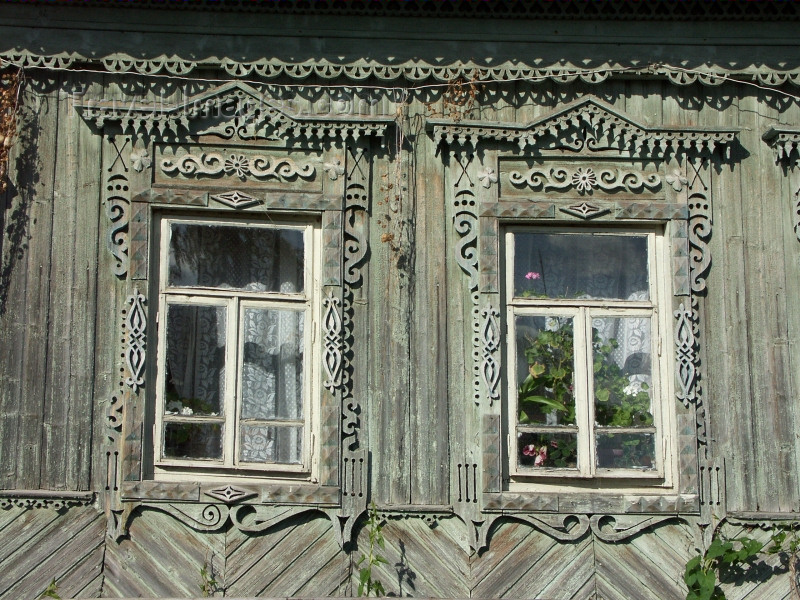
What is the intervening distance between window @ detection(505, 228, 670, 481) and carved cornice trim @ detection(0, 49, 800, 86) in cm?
95

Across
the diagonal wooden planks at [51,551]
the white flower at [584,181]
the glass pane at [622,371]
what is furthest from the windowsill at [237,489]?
the white flower at [584,181]

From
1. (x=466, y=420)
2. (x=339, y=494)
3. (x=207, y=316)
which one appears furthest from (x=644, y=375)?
(x=207, y=316)

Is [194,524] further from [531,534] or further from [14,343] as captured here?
[531,534]

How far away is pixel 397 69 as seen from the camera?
7.47 metres

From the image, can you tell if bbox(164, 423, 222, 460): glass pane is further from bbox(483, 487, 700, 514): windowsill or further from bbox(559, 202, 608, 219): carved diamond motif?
bbox(559, 202, 608, 219): carved diamond motif

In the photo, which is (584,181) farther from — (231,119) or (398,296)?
(231,119)

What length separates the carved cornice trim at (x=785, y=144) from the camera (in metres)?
7.46

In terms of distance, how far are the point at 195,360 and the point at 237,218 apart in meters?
0.87

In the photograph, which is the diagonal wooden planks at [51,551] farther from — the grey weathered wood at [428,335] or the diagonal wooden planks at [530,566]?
the diagonal wooden planks at [530,566]

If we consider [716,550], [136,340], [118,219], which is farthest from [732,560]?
[118,219]

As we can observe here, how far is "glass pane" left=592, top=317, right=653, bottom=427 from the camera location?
7.22 metres

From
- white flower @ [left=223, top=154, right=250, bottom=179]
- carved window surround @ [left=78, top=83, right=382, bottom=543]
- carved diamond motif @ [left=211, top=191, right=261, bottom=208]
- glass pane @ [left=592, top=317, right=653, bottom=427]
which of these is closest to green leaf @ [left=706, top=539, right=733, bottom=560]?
glass pane @ [left=592, top=317, right=653, bottom=427]

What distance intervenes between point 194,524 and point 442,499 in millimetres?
1381

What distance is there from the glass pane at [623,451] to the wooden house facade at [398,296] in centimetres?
1
